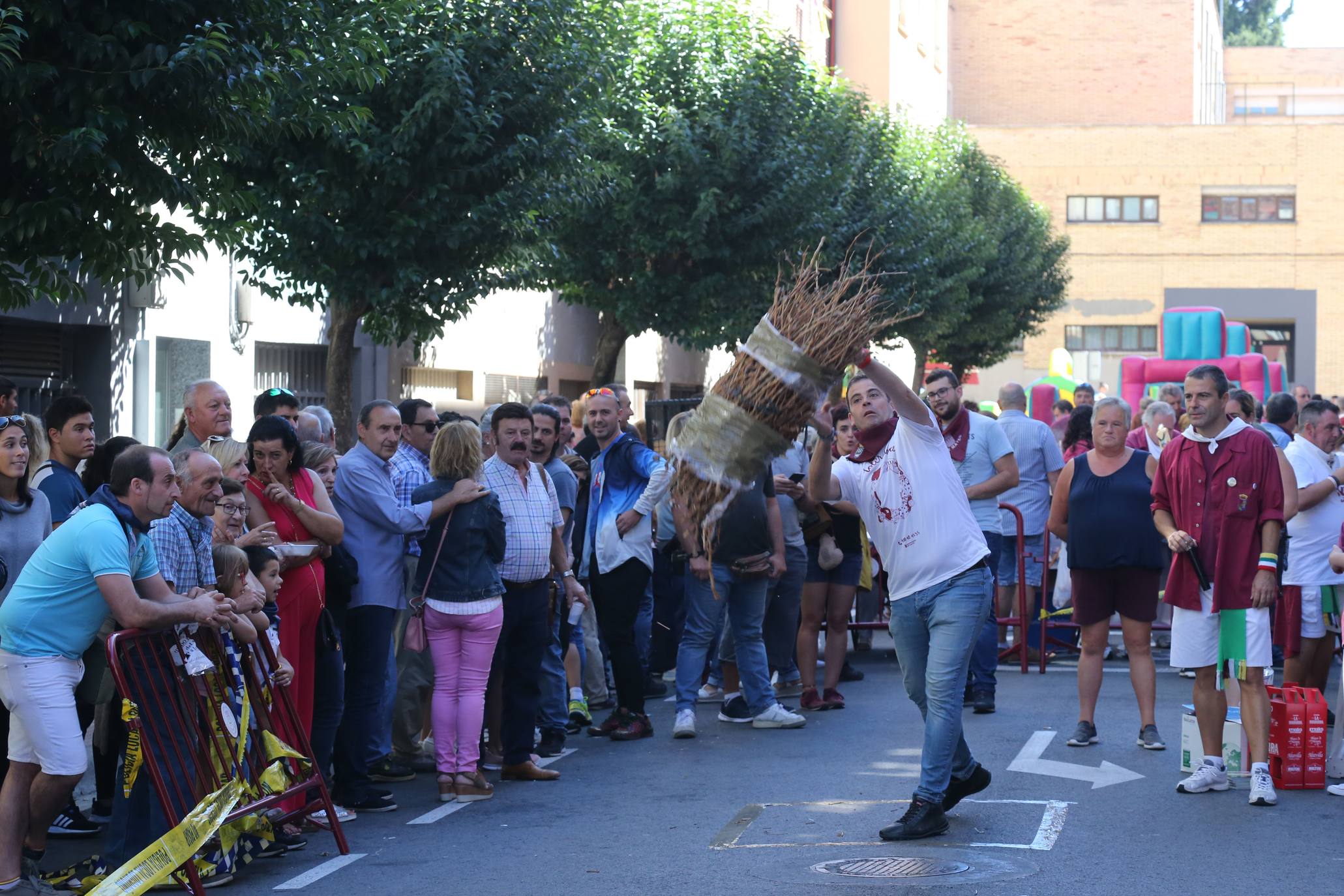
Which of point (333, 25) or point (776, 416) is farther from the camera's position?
point (333, 25)

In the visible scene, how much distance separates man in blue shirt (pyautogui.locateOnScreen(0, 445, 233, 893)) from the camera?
6.10 m

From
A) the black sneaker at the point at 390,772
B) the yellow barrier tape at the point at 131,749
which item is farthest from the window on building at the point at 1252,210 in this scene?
the yellow barrier tape at the point at 131,749

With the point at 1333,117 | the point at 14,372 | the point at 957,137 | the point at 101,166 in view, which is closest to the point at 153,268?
the point at 101,166

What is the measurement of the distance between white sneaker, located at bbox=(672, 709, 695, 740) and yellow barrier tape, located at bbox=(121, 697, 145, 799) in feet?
13.1

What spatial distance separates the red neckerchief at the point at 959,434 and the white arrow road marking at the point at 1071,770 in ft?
7.10

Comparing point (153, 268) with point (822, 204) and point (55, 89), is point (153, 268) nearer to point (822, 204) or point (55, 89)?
point (55, 89)

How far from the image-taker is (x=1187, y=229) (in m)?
52.4

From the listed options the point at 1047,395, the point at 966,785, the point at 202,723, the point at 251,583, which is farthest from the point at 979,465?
the point at 1047,395

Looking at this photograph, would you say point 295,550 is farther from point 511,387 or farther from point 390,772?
point 511,387

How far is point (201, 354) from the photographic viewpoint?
50.7ft

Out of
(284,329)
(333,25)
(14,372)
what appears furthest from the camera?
(284,329)

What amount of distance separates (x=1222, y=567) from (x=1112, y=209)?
47.2 m

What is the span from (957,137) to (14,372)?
27076 millimetres

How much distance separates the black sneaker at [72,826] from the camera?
24.4ft
